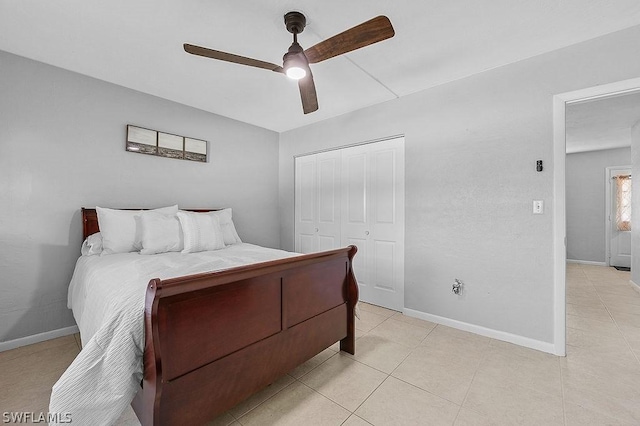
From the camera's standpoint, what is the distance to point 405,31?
6.52 feet

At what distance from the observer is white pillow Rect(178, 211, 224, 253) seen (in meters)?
2.64

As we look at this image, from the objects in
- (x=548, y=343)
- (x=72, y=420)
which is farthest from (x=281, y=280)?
(x=548, y=343)

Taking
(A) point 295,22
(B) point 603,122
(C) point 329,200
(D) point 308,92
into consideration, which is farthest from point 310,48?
(B) point 603,122

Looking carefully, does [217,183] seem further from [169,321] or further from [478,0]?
[478,0]

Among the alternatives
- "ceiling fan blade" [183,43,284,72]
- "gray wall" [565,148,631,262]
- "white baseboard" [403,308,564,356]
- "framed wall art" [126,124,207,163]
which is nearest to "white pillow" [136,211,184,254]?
"framed wall art" [126,124,207,163]

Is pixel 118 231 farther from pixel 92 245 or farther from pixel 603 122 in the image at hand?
pixel 603 122

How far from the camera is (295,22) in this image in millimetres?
1793

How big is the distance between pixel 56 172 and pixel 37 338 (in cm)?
149

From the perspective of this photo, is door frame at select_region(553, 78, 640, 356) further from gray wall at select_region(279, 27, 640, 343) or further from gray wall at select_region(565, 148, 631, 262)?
gray wall at select_region(565, 148, 631, 262)

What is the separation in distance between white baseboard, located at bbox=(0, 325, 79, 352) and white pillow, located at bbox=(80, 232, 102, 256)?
746 mm

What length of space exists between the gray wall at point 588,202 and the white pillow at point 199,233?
7058mm

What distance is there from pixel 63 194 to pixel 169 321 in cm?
231

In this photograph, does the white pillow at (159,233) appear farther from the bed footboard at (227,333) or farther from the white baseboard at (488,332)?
the white baseboard at (488,332)

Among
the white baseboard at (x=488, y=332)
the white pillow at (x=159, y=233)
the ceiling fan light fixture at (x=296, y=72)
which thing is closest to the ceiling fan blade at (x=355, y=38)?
the ceiling fan light fixture at (x=296, y=72)
